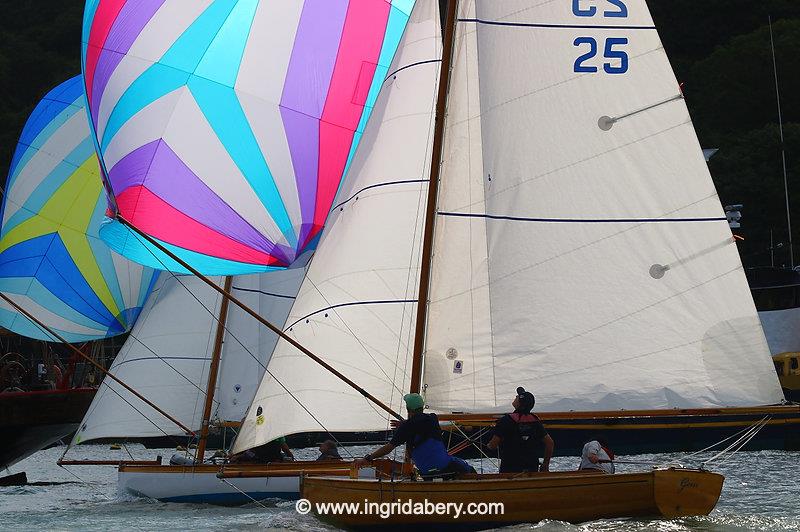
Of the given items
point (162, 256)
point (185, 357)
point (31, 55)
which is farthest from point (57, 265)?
point (31, 55)

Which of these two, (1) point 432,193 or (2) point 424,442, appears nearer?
(2) point 424,442

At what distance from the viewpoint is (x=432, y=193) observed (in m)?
14.4

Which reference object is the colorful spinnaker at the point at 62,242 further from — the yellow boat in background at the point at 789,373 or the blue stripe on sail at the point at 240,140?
the yellow boat in background at the point at 789,373

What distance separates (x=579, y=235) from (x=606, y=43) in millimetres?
2072

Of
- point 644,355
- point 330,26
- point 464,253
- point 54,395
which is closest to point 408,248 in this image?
point 464,253

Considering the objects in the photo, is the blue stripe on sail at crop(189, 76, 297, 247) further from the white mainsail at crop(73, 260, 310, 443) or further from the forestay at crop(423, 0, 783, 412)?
the forestay at crop(423, 0, 783, 412)

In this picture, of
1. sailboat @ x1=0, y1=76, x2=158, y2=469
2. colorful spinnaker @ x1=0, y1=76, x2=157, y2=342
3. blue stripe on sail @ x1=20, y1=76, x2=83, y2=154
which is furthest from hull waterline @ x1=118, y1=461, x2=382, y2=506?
blue stripe on sail @ x1=20, y1=76, x2=83, y2=154

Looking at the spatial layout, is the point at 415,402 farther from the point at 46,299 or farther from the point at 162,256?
the point at 46,299

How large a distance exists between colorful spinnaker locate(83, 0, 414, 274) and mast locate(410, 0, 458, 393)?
4.64m

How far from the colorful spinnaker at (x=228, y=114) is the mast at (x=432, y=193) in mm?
4638

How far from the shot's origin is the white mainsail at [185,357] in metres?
22.1

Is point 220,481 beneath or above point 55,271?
beneath

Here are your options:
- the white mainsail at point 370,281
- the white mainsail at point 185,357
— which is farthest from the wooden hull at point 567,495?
the white mainsail at point 185,357

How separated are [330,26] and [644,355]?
8088 millimetres
